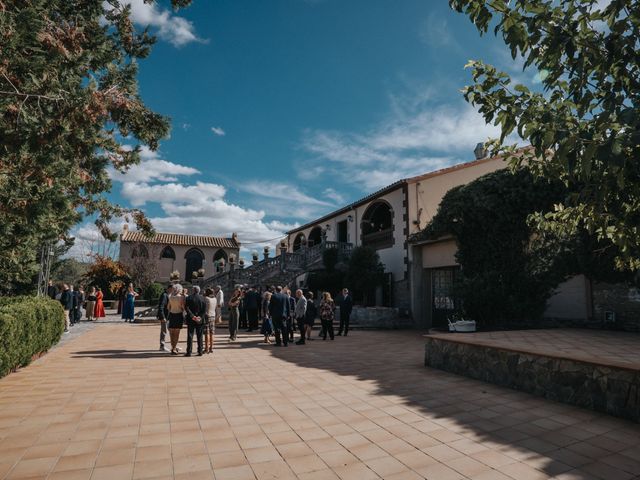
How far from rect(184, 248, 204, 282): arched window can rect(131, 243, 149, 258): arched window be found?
5366 mm

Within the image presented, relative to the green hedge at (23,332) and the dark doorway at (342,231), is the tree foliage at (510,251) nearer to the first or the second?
the dark doorway at (342,231)

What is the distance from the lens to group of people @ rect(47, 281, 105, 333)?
15.1 m

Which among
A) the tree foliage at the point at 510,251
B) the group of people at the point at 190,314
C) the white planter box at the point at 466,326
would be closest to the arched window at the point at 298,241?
the tree foliage at the point at 510,251

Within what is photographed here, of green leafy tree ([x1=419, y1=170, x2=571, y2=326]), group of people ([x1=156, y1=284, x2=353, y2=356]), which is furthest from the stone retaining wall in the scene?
green leafy tree ([x1=419, y1=170, x2=571, y2=326])

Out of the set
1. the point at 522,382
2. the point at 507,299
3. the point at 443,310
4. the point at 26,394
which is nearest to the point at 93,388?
the point at 26,394

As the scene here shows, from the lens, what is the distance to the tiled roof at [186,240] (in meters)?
38.8

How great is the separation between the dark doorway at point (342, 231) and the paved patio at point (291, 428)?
56.9 feet

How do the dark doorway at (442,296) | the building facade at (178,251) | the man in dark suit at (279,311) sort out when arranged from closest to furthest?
the man in dark suit at (279,311) → the dark doorway at (442,296) → the building facade at (178,251)

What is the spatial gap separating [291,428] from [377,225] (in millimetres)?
19091

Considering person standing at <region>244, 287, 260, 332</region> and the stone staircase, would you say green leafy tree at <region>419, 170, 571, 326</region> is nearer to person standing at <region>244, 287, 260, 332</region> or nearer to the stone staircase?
person standing at <region>244, 287, 260, 332</region>

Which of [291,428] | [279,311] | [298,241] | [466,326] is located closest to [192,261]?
[298,241]

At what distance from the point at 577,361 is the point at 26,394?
320 inches

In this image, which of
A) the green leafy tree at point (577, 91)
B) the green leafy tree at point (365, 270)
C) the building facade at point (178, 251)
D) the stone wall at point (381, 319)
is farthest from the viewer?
the building facade at point (178, 251)

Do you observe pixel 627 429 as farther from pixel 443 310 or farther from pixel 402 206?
pixel 402 206
